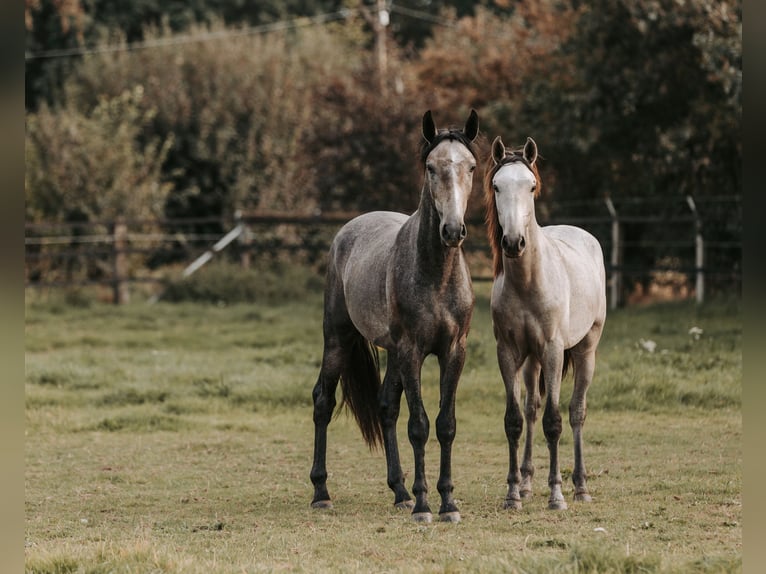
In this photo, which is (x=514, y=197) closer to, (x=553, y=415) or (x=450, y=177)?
(x=450, y=177)

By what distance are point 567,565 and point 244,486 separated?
3758mm

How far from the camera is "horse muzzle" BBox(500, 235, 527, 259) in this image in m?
6.07

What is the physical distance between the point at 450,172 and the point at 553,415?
182 cm

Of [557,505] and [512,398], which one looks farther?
[512,398]

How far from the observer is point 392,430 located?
695cm

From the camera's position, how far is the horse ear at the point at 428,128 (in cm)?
626

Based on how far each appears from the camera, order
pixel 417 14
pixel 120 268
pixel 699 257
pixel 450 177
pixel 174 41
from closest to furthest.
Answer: pixel 450 177, pixel 699 257, pixel 120 268, pixel 174 41, pixel 417 14

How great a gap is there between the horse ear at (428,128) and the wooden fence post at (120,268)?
15086mm

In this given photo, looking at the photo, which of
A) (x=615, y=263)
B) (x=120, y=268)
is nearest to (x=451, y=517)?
(x=615, y=263)

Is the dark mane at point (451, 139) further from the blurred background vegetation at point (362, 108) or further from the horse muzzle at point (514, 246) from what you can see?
the blurred background vegetation at point (362, 108)

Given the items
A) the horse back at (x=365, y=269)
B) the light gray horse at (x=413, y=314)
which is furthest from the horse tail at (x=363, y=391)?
the horse back at (x=365, y=269)

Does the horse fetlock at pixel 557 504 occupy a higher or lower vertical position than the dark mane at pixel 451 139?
lower

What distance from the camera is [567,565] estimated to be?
454 cm

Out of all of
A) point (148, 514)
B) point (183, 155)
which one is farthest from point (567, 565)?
point (183, 155)
